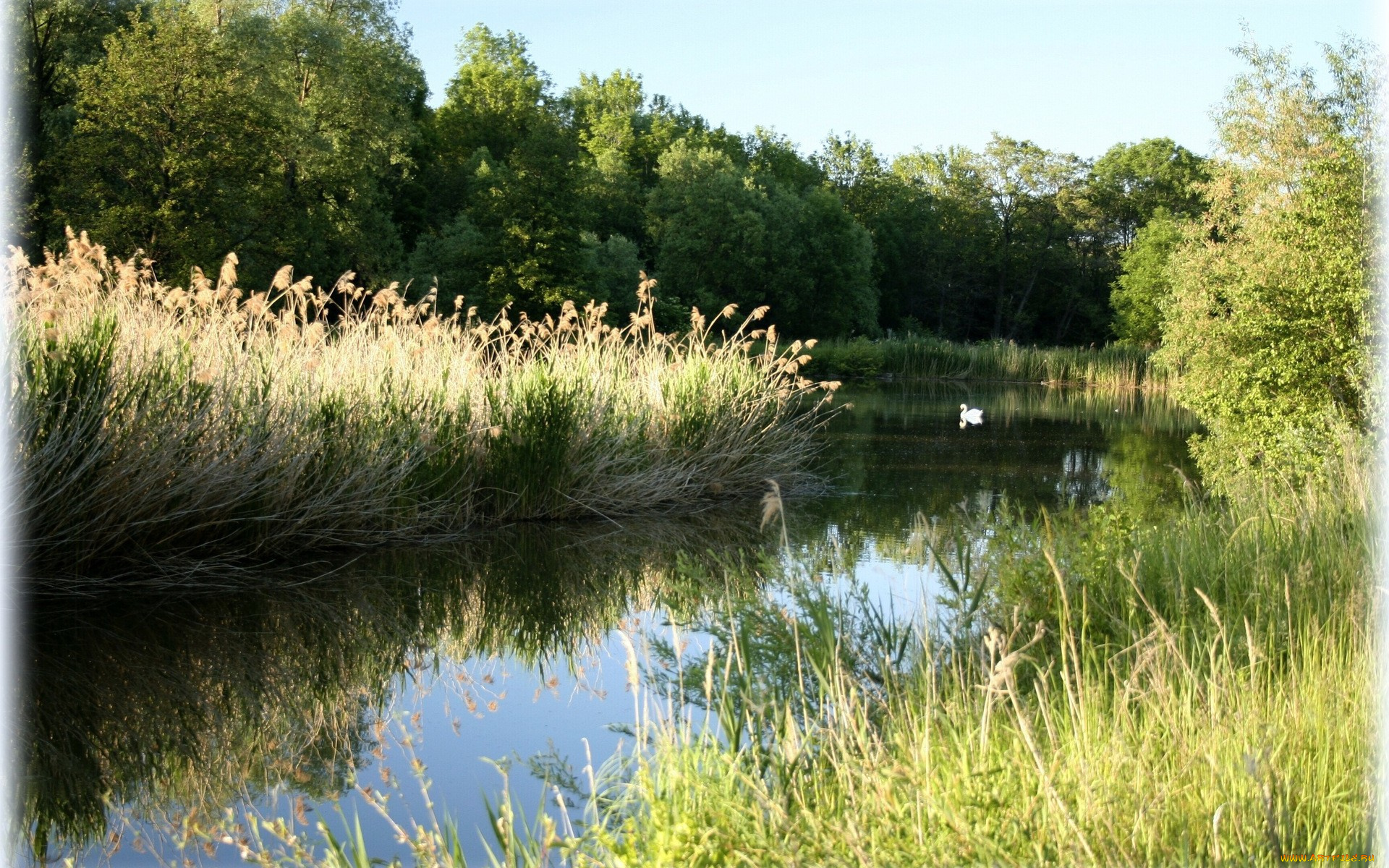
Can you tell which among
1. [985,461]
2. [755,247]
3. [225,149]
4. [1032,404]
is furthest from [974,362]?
[985,461]

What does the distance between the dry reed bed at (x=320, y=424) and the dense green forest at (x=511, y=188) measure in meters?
10.7

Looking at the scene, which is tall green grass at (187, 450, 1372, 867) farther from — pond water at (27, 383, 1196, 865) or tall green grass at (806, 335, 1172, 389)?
tall green grass at (806, 335, 1172, 389)

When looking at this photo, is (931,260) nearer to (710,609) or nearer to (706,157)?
(706,157)

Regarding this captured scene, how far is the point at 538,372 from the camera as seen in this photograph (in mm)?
9508

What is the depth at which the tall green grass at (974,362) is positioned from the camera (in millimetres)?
37781

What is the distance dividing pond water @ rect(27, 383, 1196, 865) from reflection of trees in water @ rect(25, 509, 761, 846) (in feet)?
0.04

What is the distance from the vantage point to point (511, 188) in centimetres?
3472

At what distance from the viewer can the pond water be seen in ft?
12.5

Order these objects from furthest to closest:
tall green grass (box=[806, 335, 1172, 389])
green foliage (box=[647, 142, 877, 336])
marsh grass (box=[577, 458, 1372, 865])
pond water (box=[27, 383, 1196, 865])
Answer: green foliage (box=[647, 142, 877, 336]), tall green grass (box=[806, 335, 1172, 389]), pond water (box=[27, 383, 1196, 865]), marsh grass (box=[577, 458, 1372, 865])

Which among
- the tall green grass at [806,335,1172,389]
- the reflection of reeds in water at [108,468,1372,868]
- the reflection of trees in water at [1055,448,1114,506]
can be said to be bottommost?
the reflection of trees in water at [1055,448,1114,506]

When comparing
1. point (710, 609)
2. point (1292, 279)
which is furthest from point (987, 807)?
point (1292, 279)

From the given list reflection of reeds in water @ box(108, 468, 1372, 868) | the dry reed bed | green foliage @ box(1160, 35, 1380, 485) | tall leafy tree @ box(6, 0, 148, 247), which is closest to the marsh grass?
reflection of reeds in water @ box(108, 468, 1372, 868)

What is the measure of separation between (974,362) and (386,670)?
115 feet

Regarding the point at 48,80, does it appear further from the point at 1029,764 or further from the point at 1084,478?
the point at 1029,764
